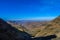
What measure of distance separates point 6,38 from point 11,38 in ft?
2.75

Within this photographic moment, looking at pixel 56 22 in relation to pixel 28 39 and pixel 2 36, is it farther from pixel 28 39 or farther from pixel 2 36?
pixel 2 36

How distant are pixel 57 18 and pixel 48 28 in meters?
6.99

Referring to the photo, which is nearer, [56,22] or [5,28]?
[5,28]

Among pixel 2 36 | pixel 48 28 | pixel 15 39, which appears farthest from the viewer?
pixel 48 28

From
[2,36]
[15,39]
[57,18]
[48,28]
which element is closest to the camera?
[2,36]

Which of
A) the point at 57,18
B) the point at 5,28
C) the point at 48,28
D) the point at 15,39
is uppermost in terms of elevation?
the point at 57,18

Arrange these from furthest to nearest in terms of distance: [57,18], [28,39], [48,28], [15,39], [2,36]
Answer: [57,18] → [48,28] → [28,39] → [15,39] → [2,36]

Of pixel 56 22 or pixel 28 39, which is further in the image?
pixel 56 22

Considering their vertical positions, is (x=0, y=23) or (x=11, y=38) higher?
(x=0, y=23)

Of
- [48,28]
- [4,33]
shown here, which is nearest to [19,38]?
[4,33]

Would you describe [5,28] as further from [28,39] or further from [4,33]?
[28,39]

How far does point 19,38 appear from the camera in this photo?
26.1 m

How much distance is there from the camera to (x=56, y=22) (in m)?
60.7

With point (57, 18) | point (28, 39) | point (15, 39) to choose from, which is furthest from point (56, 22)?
point (15, 39)
